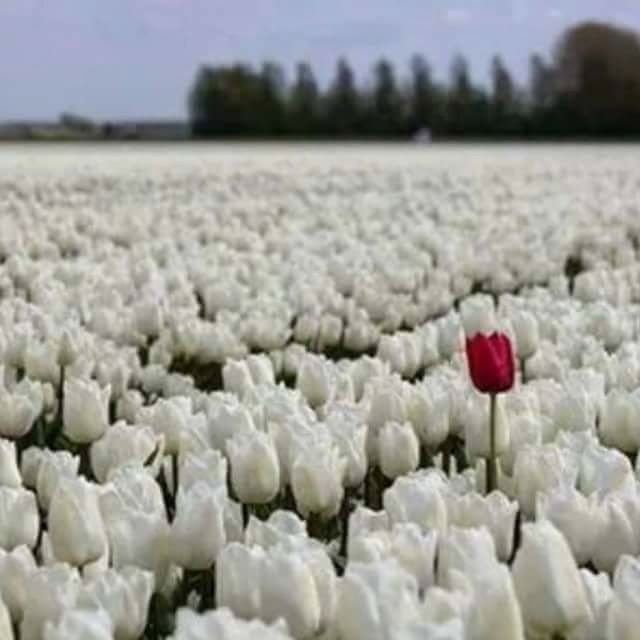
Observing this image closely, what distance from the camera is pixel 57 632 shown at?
1770 mm

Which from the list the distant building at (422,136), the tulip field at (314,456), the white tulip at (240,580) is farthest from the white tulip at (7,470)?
the distant building at (422,136)

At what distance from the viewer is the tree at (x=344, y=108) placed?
221ft

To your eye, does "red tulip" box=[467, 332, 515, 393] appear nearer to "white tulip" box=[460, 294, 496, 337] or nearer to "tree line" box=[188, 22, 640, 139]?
"white tulip" box=[460, 294, 496, 337]

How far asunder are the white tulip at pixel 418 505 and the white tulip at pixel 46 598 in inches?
20.4

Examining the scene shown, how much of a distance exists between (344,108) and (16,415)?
215 ft

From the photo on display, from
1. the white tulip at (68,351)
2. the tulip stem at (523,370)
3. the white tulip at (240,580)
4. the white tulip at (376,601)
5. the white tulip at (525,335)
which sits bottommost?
the tulip stem at (523,370)

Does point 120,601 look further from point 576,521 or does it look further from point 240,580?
point 576,521

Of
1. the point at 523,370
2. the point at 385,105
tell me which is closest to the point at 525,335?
the point at 523,370

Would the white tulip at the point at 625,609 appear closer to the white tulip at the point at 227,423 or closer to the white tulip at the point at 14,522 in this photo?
the white tulip at the point at 14,522

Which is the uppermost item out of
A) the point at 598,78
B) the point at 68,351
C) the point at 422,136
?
the point at 68,351

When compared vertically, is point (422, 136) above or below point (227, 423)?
below

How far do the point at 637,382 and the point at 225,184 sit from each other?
37.8 feet

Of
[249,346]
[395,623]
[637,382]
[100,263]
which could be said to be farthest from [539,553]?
[100,263]

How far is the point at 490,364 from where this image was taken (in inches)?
112
